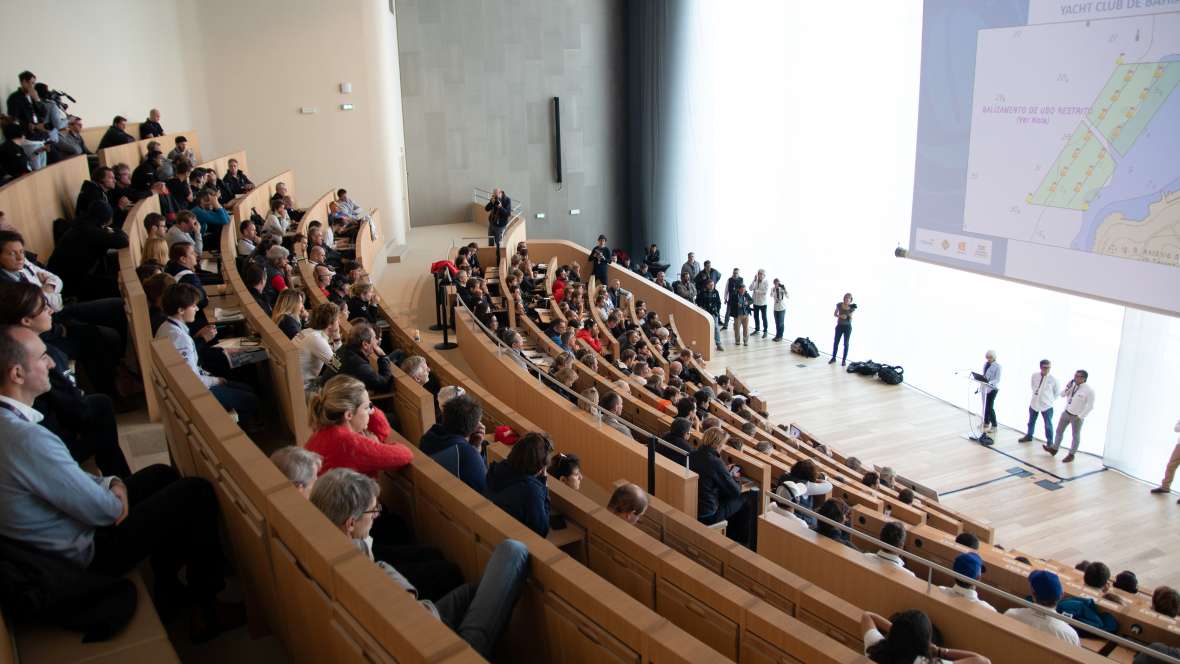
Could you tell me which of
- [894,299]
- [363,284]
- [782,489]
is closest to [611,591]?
[782,489]

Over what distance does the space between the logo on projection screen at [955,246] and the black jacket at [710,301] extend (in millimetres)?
5795

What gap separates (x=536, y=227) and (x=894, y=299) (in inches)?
321

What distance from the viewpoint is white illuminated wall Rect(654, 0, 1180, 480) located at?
10.2m

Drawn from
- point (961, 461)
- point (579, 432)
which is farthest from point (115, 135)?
point (961, 461)

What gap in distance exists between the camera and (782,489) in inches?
226

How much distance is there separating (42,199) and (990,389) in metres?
10.4

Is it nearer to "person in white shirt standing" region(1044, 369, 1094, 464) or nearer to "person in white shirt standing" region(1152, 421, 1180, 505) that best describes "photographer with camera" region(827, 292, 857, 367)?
"person in white shirt standing" region(1044, 369, 1094, 464)

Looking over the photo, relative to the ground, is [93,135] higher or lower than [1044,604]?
higher

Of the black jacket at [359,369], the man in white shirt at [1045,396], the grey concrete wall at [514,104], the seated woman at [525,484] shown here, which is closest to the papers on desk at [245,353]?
the black jacket at [359,369]

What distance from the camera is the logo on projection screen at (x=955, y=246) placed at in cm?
859

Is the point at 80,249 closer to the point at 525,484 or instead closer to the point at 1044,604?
the point at 525,484

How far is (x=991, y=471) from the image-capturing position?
31.5ft

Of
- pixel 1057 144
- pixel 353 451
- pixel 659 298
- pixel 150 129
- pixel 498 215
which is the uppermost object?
pixel 150 129

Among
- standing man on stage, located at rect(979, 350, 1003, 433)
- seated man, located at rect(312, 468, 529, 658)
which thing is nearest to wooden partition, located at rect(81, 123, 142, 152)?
seated man, located at rect(312, 468, 529, 658)
